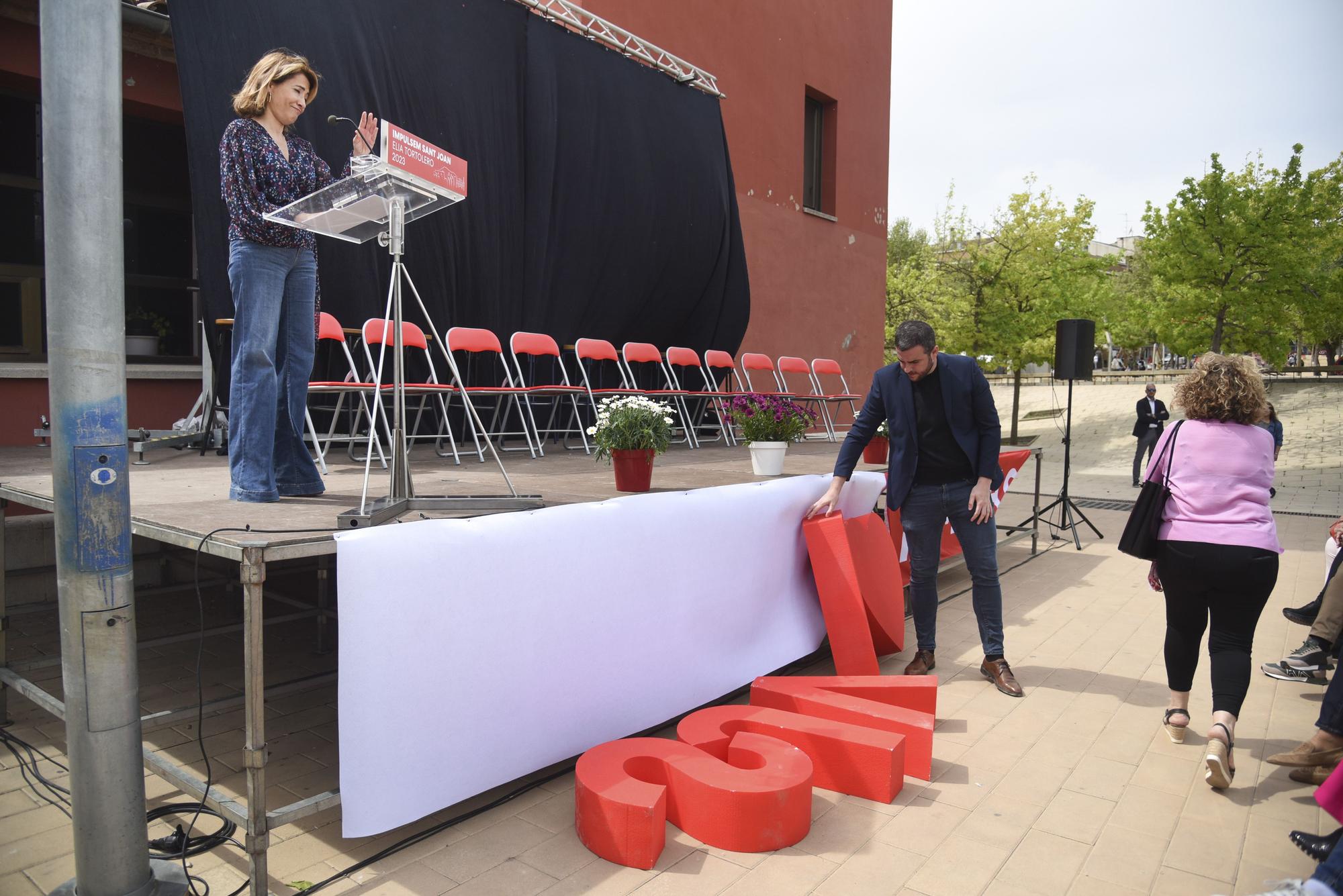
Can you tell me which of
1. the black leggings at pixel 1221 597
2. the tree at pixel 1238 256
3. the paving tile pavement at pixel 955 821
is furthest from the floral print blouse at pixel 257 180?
the tree at pixel 1238 256

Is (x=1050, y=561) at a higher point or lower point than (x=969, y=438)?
lower

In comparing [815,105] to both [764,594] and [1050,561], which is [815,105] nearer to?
[1050,561]

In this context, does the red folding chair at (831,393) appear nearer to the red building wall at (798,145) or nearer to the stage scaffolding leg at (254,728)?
the red building wall at (798,145)

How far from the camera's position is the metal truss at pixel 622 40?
257 inches

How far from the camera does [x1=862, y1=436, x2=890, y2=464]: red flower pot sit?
18.1ft

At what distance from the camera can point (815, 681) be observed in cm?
341

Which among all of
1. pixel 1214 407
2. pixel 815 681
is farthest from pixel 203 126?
pixel 1214 407

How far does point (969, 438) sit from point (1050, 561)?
388 centimetres

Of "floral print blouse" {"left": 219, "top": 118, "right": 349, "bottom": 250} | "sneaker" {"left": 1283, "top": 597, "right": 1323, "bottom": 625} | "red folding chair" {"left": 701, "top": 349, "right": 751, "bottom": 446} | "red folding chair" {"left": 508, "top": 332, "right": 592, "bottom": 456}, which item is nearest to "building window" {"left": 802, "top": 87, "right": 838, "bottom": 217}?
"red folding chair" {"left": 701, "top": 349, "right": 751, "bottom": 446}

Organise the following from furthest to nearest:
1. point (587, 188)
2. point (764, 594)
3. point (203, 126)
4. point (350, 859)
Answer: point (587, 188), point (203, 126), point (764, 594), point (350, 859)

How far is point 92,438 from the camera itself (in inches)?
77.0

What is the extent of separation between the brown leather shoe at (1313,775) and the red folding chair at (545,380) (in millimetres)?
4187

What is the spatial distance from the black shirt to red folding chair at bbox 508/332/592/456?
2.59 m

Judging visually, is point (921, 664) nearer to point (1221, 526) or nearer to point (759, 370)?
point (1221, 526)
